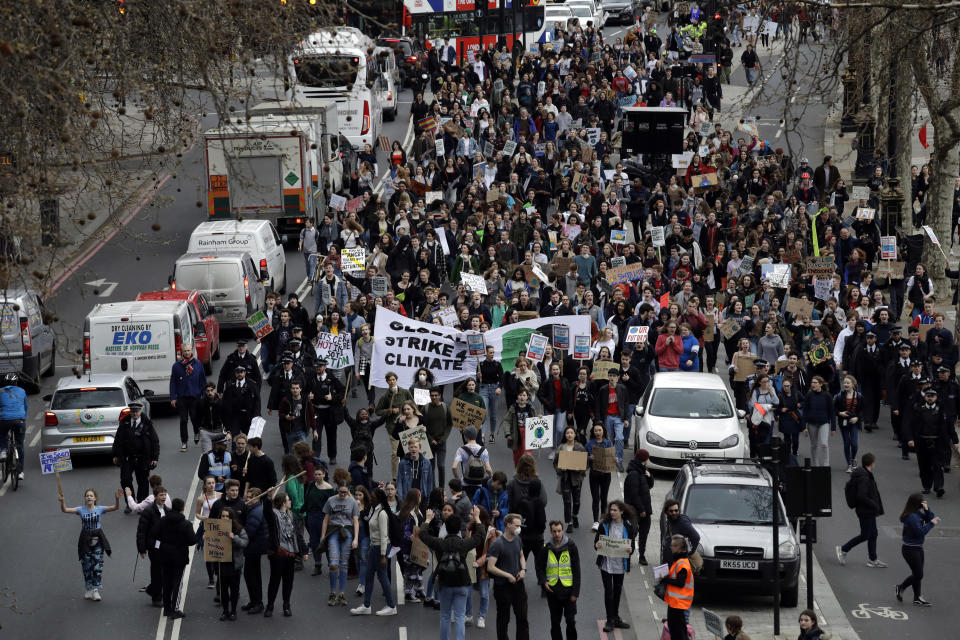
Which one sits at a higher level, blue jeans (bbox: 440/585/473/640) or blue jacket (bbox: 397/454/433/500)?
blue jacket (bbox: 397/454/433/500)

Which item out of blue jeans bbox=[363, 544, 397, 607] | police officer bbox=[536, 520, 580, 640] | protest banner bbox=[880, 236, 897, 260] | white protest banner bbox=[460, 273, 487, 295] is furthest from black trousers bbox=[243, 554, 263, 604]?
protest banner bbox=[880, 236, 897, 260]

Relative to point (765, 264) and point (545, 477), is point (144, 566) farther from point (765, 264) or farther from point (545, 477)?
point (765, 264)

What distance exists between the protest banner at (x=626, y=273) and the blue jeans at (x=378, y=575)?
1102 cm

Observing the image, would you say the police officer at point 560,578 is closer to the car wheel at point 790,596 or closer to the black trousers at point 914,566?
Answer: the car wheel at point 790,596

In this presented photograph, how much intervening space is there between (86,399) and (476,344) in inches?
222

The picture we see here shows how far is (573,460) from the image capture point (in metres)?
18.7

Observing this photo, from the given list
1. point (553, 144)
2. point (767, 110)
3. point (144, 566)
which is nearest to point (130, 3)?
point (144, 566)

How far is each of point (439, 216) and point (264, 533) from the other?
16.1 meters

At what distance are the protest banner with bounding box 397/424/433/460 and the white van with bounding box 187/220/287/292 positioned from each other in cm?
1121

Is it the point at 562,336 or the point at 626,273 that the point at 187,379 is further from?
the point at 626,273

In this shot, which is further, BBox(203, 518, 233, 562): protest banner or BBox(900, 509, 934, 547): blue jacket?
BBox(900, 509, 934, 547): blue jacket

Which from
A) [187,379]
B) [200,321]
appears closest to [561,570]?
[187,379]

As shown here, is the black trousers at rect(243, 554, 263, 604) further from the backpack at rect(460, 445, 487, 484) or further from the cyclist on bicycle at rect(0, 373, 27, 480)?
the cyclist on bicycle at rect(0, 373, 27, 480)

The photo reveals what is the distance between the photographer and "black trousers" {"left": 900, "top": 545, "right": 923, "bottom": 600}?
17.3 m
